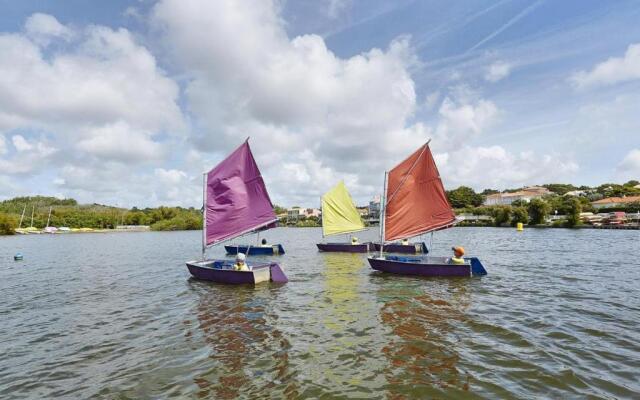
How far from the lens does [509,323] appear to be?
14273mm

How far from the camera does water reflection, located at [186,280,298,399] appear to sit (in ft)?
30.2

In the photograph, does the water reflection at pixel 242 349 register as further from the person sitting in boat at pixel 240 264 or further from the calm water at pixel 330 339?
the person sitting in boat at pixel 240 264

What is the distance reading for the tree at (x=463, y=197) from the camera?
178250 millimetres

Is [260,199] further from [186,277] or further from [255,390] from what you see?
[255,390]

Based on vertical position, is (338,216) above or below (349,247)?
above

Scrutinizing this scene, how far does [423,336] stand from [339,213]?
32.8 m

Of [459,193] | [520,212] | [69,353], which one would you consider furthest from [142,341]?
[459,193]

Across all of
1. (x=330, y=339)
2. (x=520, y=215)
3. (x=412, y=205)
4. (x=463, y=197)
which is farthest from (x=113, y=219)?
(x=330, y=339)

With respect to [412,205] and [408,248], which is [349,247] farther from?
[412,205]

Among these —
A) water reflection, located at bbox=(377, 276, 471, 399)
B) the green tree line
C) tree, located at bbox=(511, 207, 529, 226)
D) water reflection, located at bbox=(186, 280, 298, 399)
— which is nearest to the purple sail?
water reflection, located at bbox=(186, 280, 298, 399)

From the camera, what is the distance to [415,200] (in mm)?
27359

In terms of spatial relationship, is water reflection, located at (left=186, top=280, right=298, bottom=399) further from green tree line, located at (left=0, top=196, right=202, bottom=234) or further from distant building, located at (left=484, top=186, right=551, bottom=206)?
distant building, located at (left=484, top=186, right=551, bottom=206)

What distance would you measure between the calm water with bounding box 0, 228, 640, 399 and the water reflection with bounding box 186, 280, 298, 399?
6cm

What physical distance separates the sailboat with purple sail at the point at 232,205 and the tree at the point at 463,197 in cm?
16638
